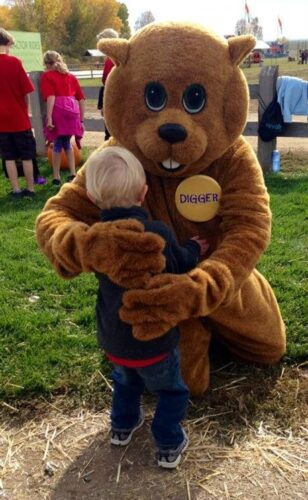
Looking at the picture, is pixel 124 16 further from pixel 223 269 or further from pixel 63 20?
pixel 223 269

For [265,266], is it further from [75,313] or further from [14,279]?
[14,279]

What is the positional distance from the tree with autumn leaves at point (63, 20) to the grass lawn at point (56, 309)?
5724cm

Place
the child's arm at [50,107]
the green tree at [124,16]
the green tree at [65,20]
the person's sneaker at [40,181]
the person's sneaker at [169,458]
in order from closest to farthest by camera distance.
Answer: the person's sneaker at [169,458]
the child's arm at [50,107]
the person's sneaker at [40,181]
the green tree at [65,20]
the green tree at [124,16]

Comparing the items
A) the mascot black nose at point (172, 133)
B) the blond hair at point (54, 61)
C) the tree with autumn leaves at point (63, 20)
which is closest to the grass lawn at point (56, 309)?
the mascot black nose at point (172, 133)

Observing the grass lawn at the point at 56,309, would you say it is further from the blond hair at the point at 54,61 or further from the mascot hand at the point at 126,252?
the blond hair at the point at 54,61

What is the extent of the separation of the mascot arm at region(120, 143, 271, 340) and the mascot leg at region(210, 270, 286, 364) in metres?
0.46

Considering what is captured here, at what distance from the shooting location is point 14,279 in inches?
178

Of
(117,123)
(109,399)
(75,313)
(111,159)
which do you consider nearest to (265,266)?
(75,313)

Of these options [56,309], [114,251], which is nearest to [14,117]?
[56,309]

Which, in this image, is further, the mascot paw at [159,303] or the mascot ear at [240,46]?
the mascot ear at [240,46]

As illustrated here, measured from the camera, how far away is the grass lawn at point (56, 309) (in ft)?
10.4

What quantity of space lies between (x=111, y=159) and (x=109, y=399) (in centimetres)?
144

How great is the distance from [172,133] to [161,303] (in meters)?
0.73

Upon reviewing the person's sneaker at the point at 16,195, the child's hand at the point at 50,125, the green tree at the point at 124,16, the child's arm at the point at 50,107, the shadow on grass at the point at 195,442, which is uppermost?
the child's arm at the point at 50,107
